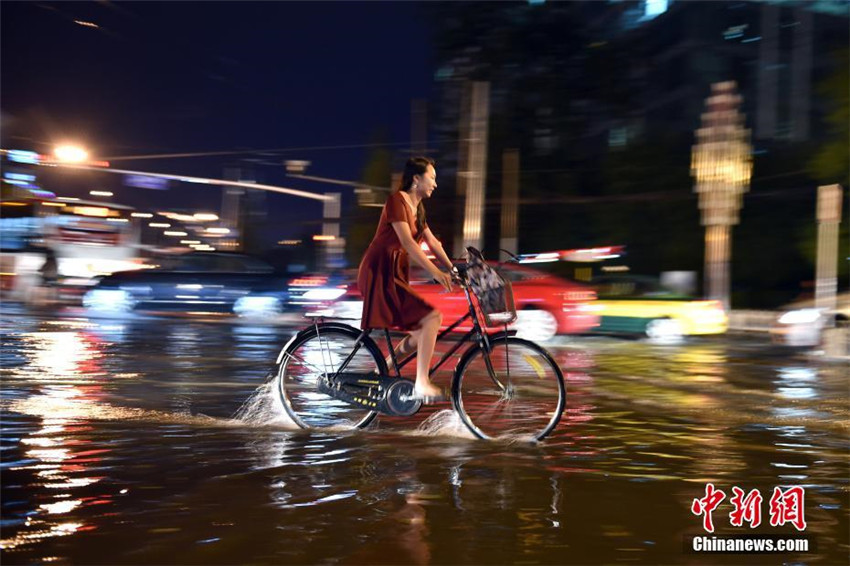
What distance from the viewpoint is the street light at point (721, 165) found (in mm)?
34188

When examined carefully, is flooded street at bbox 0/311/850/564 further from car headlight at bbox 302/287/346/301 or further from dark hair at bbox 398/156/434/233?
car headlight at bbox 302/287/346/301

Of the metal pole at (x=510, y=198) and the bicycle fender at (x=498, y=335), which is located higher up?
the metal pole at (x=510, y=198)

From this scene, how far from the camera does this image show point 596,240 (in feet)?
160

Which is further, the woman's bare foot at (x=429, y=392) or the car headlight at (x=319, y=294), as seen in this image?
the car headlight at (x=319, y=294)

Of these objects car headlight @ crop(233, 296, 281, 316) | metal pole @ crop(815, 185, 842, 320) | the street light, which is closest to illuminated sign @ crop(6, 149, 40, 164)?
car headlight @ crop(233, 296, 281, 316)

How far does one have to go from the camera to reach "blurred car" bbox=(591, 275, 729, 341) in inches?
852

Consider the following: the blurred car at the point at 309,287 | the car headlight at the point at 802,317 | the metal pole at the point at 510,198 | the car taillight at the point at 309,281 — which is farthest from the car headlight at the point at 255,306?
the metal pole at the point at 510,198

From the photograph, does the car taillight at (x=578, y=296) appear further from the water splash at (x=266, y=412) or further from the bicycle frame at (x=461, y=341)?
the bicycle frame at (x=461, y=341)

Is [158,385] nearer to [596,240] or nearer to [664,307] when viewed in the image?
[664,307]

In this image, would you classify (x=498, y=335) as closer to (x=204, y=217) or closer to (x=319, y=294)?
(x=319, y=294)

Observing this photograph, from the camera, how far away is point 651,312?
2161cm

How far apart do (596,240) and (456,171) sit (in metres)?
7.81

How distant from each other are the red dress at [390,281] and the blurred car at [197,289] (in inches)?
773

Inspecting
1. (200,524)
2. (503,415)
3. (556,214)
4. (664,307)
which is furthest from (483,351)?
(556,214)
